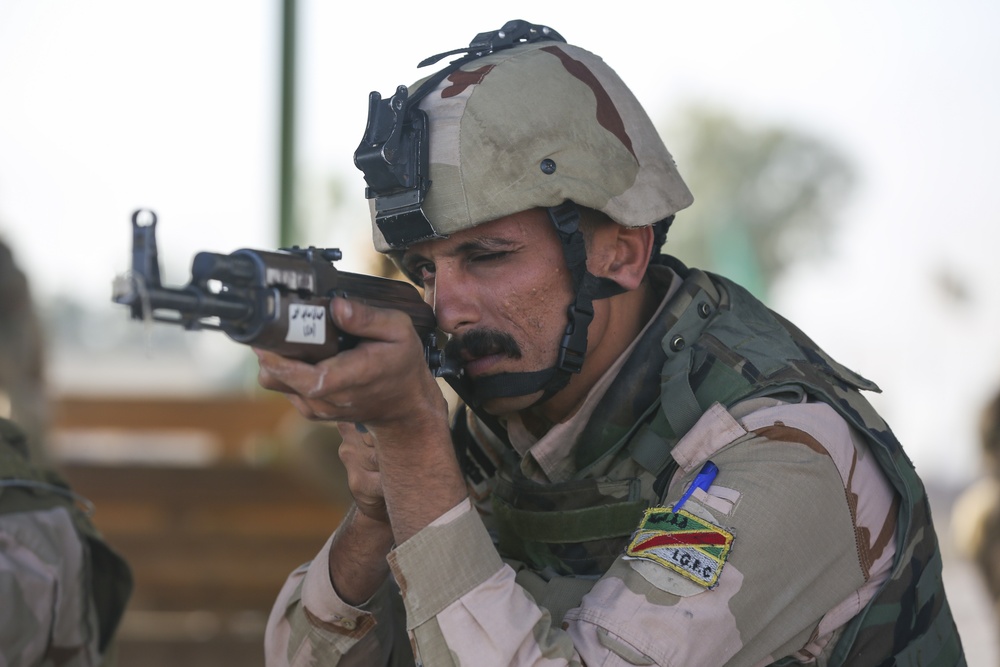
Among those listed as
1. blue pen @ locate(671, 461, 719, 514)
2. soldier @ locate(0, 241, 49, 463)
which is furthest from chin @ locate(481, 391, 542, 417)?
soldier @ locate(0, 241, 49, 463)

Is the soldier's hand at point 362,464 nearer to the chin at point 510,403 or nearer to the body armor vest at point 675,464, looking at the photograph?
the chin at point 510,403

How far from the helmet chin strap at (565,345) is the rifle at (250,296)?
606 mm

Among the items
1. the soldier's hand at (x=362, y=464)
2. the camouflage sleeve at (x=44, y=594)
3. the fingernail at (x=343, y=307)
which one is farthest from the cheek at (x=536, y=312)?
the camouflage sleeve at (x=44, y=594)

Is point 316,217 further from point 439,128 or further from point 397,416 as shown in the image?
point 397,416

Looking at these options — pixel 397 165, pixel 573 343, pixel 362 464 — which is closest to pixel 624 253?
pixel 573 343

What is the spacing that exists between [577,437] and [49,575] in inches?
52.7

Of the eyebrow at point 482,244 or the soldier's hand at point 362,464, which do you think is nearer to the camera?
the soldier's hand at point 362,464

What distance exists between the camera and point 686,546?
216cm

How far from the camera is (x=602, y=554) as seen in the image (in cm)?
263

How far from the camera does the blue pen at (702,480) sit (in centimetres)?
226

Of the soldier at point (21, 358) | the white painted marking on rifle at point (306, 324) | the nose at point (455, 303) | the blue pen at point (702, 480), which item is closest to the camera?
the white painted marking on rifle at point (306, 324)

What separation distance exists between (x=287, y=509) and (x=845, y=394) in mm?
6453

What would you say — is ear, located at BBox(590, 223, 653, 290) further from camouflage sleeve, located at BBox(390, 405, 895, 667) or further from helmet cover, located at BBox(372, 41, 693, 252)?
camouflage sleeve, located at BBox(390, 405, 895, 667)

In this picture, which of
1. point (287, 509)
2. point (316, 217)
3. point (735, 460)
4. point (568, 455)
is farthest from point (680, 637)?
point (316, 217)
